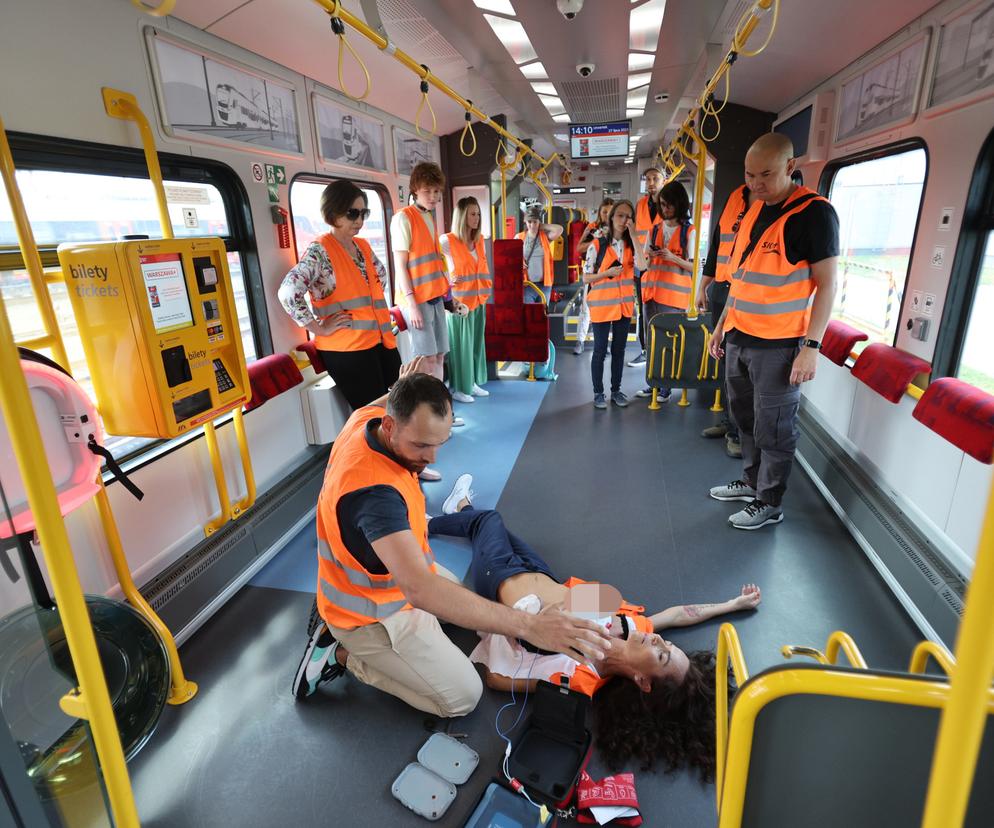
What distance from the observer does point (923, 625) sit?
112 inches

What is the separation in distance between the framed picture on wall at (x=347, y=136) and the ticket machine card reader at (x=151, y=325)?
2304mm

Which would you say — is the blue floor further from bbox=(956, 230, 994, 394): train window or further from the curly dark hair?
bbox=(956, 230, 994, 394): train window

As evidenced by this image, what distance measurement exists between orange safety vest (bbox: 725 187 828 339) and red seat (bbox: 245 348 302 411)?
301 centimetres

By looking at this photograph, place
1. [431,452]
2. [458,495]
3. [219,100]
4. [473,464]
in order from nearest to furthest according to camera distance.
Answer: [431,452] → [219,100] → [458,495] → [473,464]

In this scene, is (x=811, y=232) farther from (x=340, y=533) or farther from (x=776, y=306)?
(x=340, y=533)

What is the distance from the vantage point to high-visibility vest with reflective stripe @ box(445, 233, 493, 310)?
6.05 metres

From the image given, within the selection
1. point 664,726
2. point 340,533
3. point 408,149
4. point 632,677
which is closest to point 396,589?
point 340,533

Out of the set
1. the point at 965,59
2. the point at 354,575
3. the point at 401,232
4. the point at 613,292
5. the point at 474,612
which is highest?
the point at 965,59

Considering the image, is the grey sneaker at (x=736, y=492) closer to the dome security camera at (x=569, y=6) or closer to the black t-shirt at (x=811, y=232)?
the black t-shirt at (x=811, y=232)

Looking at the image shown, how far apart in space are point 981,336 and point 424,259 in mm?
3874

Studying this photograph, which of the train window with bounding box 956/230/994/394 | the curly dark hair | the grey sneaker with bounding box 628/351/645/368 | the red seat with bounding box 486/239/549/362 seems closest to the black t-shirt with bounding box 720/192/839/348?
the train window with bounding box 956/230/994/394

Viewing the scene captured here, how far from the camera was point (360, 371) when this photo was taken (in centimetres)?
417

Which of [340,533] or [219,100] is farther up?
[219,100]

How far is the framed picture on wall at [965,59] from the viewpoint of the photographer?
2871mm
